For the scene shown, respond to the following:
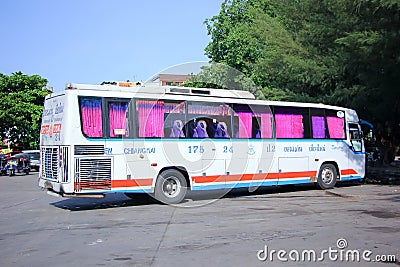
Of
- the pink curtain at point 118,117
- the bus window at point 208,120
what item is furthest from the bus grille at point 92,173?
the bus window at point 208,120

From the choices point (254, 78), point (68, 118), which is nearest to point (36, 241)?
point (68, 118)

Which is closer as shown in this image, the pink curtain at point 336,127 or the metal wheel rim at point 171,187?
the metal wheel rim at point 171,187

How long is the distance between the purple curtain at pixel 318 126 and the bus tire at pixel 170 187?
19.2 ft

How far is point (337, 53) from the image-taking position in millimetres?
19422

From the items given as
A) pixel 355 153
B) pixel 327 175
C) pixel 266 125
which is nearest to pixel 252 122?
pixel 266 125

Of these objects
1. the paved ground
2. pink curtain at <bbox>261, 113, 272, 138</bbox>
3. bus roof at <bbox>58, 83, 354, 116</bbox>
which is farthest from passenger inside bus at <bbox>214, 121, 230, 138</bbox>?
the paved ground

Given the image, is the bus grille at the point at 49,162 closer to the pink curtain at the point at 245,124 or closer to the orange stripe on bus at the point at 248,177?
the orange stripe on bus at the point at 248,177

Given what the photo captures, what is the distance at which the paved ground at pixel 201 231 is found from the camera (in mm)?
6836

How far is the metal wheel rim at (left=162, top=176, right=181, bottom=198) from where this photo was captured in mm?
13289

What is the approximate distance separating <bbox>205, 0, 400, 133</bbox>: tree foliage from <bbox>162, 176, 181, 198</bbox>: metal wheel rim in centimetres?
793

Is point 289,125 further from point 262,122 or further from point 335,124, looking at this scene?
point 335,124

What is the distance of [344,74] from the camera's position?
68.5 feet

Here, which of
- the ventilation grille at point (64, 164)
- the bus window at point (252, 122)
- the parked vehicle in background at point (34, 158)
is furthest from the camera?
the parked vehicle in background at point (34, 158)

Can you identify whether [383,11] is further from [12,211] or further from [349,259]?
[12,211]
